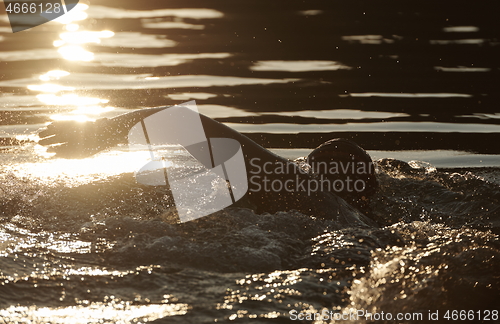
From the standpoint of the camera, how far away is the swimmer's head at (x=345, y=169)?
223 inches

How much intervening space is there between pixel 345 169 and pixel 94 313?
11.5 ft

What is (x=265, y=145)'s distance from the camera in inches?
374

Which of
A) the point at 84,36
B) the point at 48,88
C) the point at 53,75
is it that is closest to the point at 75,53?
the point at 84,36

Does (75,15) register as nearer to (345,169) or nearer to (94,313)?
(345,169)

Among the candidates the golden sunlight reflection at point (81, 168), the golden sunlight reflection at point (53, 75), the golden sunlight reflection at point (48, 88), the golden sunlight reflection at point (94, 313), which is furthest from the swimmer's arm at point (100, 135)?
the golden sunlight reflection at point (53, 75)

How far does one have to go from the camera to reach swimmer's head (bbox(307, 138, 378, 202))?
5652 millimetres

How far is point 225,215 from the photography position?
4.45 m

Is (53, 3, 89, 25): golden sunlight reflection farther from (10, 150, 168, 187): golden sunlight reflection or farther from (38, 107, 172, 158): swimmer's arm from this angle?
(38, 107, 172, 158): swimmer's arm

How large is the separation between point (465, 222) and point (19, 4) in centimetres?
1532

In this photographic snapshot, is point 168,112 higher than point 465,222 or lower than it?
higher

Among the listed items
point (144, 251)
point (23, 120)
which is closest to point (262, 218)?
point (144, 251)

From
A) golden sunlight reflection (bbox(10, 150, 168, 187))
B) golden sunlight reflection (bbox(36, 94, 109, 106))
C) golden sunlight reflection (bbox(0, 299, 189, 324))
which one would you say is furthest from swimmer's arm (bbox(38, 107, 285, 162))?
golden sunlight reflection (bbox(36, 94, 109, 106))

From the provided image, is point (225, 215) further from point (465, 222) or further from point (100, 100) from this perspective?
point (100, 100)

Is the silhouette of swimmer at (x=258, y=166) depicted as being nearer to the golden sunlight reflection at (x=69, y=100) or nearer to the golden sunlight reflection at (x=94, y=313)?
the golden sunlight reflection at (x=94, y=313)
